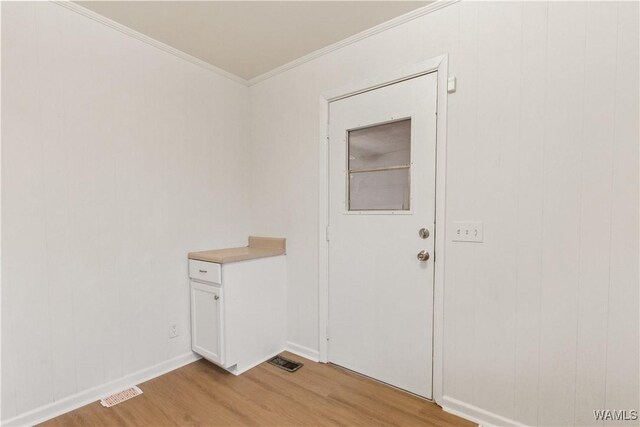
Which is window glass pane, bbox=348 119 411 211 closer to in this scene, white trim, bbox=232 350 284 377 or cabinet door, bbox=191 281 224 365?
cabinet door, bbox=191 281 224 365

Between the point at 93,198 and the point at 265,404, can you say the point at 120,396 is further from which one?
the point at 93,198

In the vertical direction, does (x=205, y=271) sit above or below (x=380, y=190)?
below

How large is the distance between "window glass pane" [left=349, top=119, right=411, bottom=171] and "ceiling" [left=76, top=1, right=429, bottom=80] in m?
0.70

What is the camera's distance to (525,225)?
1562 mm

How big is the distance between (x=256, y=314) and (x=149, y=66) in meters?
2.02

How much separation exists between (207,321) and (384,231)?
1.48m

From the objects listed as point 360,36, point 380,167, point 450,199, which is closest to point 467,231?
point 450,199

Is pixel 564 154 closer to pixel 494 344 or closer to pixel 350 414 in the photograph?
pixel 494 344

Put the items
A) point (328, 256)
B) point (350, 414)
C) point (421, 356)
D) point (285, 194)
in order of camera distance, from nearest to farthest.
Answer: point (350, 414) < point (421, 356) < point (328, 256) < point (285, 194)

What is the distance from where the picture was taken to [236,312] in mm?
2213

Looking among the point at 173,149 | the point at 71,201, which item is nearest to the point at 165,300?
the point at 71,201

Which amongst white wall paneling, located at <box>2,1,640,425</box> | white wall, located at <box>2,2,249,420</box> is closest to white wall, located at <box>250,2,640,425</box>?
white wall paneling, located at <box>2,1,640,425</box>

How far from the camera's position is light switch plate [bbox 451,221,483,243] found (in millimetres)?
1693

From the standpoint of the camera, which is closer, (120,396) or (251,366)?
(120,396)
